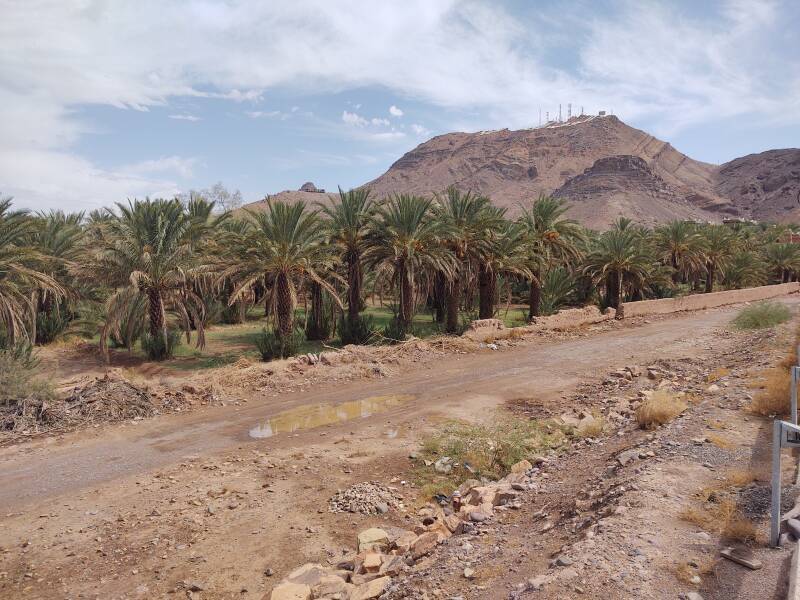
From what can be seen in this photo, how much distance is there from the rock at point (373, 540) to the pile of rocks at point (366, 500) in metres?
0.82

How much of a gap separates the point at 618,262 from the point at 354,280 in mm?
15048

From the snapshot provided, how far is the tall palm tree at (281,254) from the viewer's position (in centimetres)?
1750

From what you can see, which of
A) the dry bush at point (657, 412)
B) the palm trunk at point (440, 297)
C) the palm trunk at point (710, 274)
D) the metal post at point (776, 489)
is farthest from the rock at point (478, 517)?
the palm trunk at point (710, 274)

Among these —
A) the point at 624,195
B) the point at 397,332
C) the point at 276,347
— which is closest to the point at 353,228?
the point at 397,332

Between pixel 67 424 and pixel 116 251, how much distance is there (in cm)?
860

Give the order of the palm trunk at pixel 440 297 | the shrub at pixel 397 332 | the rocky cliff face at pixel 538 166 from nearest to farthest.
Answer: the shrub at pixel 397 332 < the palm trunk at pixel 440 297 < the rocky cliff face at pixel 538 166

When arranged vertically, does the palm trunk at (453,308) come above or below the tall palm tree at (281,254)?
below

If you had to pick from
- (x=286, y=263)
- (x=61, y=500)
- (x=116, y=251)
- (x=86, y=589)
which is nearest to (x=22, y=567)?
(x=86, y=589)

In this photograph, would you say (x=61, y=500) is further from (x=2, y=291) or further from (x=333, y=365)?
(x=2, y=291)

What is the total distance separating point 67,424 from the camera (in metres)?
10.9

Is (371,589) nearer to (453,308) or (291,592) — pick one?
(291,592)

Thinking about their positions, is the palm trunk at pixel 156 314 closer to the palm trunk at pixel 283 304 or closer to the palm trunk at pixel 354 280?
the palm trunk at pixel 283 304

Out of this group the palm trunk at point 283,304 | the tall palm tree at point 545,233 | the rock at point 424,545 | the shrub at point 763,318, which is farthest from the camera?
the tall palm tree at point 545,233

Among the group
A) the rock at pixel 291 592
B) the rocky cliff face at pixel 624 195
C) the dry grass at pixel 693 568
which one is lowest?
the rock at pixel 291 592
